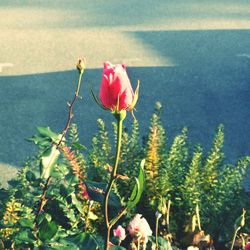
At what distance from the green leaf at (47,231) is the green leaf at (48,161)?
15 centimetres

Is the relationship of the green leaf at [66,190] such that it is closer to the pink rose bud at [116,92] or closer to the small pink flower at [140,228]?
the small pink flower at [140,228]

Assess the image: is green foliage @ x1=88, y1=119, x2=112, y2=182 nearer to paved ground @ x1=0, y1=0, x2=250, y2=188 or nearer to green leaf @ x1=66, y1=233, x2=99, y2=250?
green leaf @ x1=66, y1=233, x2=99, y2=250

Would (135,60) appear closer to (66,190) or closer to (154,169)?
(154,169)

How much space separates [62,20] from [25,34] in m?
0.88

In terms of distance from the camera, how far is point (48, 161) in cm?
180

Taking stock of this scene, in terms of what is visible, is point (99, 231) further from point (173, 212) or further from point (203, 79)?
point (203, 79)

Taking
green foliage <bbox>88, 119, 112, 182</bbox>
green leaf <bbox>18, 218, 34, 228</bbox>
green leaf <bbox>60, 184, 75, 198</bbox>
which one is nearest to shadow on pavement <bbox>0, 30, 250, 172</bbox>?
green foliage <bbox>88, 119, 112, 182</bbox>

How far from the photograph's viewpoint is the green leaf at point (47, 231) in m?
1.82

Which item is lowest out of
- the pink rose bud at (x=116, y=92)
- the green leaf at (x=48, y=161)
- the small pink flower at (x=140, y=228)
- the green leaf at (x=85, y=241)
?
the small pink flower at (x=140, y=228)

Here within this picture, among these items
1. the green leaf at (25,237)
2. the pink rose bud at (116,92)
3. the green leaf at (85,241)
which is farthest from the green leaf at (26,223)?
the pink rose bud at (116,92)

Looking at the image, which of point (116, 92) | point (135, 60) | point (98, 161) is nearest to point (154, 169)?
point (98, 161)

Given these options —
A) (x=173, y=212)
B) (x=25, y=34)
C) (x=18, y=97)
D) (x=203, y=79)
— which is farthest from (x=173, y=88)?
(x=173, y=212)

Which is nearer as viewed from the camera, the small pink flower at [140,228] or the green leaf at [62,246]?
the green leaf at [62,246]

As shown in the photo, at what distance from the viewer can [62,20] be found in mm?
8781
